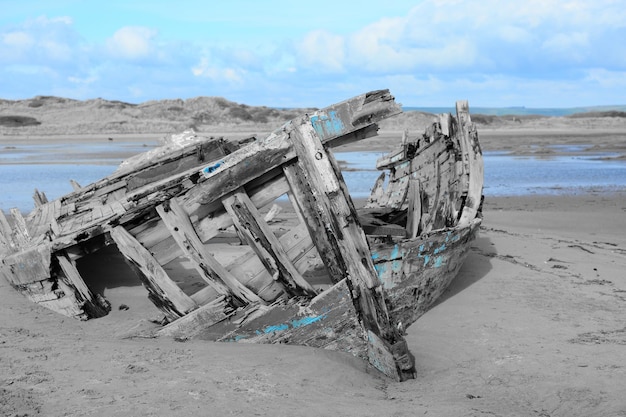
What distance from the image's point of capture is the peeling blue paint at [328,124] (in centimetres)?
494

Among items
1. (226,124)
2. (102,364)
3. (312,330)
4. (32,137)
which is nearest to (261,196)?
(312,330)

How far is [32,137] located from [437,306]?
34981 millimetres

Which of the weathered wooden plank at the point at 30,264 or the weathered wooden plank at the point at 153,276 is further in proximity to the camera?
the weathered wooden plank at the point at 30,264

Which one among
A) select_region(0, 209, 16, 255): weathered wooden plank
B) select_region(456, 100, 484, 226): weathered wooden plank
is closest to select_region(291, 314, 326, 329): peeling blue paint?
select_region(456, 100, 484, 226): weathered wooden plank

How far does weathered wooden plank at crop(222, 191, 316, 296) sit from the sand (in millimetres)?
517

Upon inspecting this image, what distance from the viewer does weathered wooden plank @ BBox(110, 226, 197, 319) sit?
5.15 meters

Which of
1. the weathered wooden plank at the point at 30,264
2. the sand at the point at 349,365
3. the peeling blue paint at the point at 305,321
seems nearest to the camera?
the sand at the point at 349,365

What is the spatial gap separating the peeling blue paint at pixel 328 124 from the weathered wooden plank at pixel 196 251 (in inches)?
45.4

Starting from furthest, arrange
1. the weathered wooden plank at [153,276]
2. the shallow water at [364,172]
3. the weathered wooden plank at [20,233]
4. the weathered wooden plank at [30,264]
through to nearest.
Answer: the shallow water at [364,172] → the weathered wooden plank at [20,233] → the weathered wooden plank at [30,264] → the weathered wooden plank at [153,276]

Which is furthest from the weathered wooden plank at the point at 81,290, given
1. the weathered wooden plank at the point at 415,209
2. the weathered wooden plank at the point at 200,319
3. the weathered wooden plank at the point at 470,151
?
the weathered wooden plank at the point at 470,151

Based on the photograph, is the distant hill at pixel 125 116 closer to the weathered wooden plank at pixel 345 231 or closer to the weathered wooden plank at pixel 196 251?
the weathered wooden plank at pixel 196 251

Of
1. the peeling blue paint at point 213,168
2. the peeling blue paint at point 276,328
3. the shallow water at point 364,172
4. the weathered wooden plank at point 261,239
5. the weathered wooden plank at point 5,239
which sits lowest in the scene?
the shallow water at point 364,172

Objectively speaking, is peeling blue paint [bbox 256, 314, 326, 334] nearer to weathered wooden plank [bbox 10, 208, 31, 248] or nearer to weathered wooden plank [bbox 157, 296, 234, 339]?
weathered wooden plank [bbox 157, 296, 234, 339]

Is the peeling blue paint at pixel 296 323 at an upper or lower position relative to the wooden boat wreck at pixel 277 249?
lower
